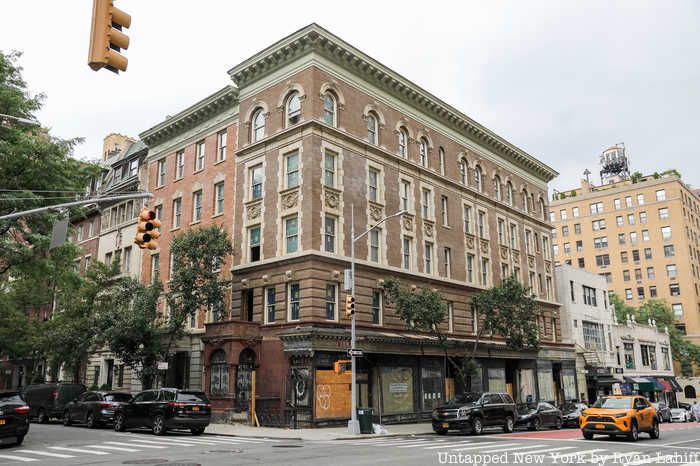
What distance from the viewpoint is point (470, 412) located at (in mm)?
25609

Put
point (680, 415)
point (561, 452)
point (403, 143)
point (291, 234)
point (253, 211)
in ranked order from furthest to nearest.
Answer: point (680, 415) < point (403, 143) < point (253, 211) < point (291, 234) < point (561, 452)

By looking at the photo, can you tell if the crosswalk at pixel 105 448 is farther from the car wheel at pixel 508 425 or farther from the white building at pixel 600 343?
the white building at pixel 600 343

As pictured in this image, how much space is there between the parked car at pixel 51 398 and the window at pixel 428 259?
69.6ft

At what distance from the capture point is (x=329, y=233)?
102 feet

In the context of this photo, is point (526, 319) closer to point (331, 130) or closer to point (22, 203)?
point (331, 130)

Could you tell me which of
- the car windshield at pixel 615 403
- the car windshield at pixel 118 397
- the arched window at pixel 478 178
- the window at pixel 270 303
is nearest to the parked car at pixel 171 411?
the car windshield at pixel 118 397

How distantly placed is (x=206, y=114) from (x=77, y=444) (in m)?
24.4

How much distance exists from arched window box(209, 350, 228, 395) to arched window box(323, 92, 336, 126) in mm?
13550

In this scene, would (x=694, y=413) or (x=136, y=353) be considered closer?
(x=136, y=353)

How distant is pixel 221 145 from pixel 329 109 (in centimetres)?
860

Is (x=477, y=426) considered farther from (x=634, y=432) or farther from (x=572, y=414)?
(x=572, y=414)

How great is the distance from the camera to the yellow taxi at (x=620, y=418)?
68.0 feet

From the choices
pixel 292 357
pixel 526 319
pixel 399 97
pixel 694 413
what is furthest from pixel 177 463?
pixel 694 413

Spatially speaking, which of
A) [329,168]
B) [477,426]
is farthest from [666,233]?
[477,426]
